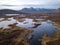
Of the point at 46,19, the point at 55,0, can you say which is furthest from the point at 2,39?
the point at 55,0

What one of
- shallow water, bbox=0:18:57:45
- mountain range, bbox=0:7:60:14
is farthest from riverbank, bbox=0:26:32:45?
mountain range, bbox=0:7:60:14

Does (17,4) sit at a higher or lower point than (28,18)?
higher

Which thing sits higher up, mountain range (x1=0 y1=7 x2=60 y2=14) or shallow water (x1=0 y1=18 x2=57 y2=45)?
mountain range (x1=0 y1=7 x2=60 y2=14)

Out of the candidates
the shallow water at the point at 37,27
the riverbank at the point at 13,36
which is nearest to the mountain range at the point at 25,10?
the shallow water at the point at 37,27

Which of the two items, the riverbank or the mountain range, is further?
the mountain range

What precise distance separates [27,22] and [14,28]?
35 centimetres

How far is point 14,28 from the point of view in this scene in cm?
291

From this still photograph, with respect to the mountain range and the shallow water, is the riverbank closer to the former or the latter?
the shallow water

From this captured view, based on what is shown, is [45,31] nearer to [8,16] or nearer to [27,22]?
[27,22]

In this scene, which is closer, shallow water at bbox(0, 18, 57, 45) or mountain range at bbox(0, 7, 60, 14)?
shallow water at bbox(0, 18, 57, 45)

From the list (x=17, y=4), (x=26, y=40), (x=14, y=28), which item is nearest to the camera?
(x=26, y=40)

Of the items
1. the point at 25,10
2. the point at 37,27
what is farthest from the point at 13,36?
the point at 25,10

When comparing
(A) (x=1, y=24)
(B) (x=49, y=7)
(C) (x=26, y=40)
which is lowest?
(C) (x=26, y=40)

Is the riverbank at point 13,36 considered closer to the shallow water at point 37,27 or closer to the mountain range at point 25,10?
the shallow water at point 37,27
